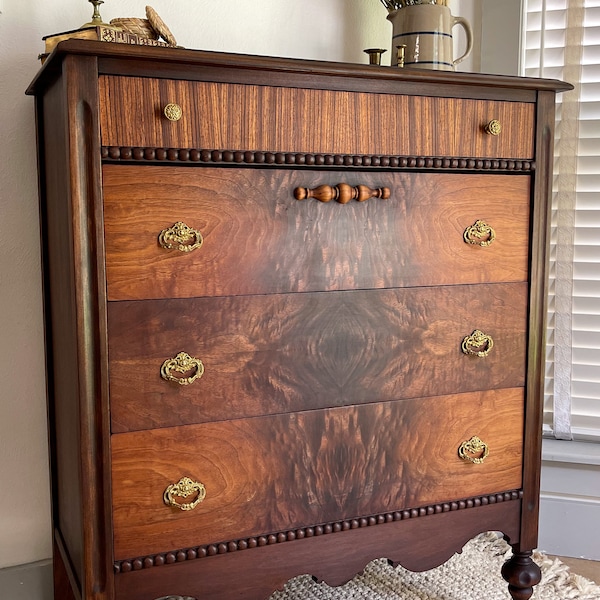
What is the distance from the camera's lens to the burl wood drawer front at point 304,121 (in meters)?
1.05

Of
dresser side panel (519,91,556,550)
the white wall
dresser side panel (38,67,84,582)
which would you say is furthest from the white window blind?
dresser side panel (38,67,84,582)

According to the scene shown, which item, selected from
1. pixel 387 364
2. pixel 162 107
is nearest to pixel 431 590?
pixel 387 364

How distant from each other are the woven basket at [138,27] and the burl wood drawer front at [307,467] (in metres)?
0.67

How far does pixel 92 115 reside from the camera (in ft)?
3.34

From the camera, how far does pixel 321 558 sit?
49.4 inches

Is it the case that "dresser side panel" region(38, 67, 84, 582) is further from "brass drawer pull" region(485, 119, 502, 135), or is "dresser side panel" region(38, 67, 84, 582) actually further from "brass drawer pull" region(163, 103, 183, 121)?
"brass drawer pull" region(485, 119, 502, 135)

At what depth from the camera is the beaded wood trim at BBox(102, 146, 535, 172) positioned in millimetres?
1050

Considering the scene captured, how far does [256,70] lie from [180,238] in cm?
28

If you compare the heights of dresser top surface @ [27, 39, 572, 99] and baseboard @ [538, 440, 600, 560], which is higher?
dresser top surface @ [27, 39, 572, 99]

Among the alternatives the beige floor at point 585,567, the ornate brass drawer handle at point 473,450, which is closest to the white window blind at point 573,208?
the beige floor at point 585,567

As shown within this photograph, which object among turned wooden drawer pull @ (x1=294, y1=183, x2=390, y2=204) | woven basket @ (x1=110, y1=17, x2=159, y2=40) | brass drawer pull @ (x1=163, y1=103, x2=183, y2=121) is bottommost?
turned wooden drawer pull @ (x1=294, y1=183, x2=390, y2=204)

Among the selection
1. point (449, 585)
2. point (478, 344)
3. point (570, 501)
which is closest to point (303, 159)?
point (478, 344)

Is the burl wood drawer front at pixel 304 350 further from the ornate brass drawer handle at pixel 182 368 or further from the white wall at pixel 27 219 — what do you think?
the white wall at pixel 27 219

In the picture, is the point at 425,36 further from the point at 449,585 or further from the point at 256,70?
the point at 449,585
